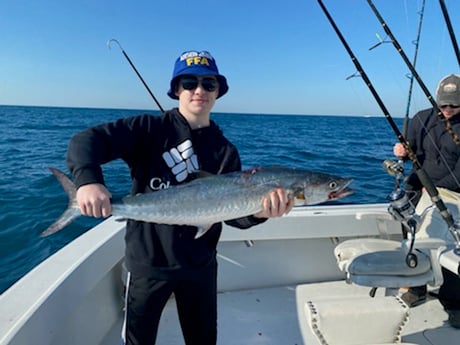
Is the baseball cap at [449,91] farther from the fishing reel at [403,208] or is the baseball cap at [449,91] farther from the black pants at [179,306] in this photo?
the black pants at [179,306]

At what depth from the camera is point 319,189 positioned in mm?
1854

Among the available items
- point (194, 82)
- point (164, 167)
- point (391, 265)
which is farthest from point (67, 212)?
point (391, 265)

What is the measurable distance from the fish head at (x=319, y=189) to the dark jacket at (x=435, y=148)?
1.97m

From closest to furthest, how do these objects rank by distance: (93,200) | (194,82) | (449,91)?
(93,200), (194,82), (449,91)

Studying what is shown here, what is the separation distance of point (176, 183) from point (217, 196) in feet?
0.73

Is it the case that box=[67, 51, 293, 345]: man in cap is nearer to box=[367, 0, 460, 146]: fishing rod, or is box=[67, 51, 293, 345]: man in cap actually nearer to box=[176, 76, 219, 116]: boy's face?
box=[176, 76, 219, 116]: boy's face

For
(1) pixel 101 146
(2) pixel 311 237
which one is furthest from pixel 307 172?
(2) pixel 311 237

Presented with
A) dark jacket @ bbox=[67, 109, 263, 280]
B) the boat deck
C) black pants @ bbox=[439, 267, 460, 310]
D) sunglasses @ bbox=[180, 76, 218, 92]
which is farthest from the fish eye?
black pants @ bbox=[439, 267, 460, 310]

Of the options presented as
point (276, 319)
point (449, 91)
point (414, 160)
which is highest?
point (449, 91)

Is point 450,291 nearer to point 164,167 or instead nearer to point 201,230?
point 201,230

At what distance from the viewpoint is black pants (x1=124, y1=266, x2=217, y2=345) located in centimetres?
174

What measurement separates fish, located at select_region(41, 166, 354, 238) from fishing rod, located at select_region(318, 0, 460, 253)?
3.82 feet

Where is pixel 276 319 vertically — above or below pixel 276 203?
below

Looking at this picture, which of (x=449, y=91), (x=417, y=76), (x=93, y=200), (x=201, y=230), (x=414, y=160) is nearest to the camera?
(x=93, y=200)
